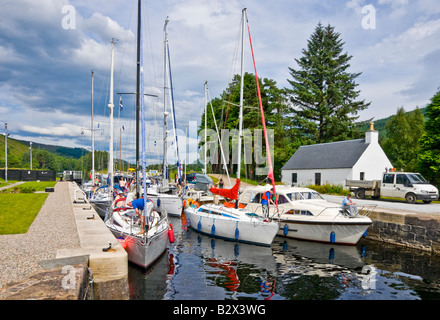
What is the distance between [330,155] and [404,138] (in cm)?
2502

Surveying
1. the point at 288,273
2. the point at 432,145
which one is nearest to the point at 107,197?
the point at 288,273

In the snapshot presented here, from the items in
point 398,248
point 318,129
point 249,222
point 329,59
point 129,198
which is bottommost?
point 398,248

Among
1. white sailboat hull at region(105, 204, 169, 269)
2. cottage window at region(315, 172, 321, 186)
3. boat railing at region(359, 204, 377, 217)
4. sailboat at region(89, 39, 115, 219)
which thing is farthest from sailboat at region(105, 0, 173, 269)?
cottage window at region(315, 172, 321, 186)

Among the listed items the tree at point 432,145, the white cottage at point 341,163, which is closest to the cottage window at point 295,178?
the white cottage at point 341,163

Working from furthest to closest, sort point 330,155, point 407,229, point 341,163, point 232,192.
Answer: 1. point 330,155
2. point 341,163
3. point 232,192
4. point 407,229

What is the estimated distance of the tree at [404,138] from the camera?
171ft

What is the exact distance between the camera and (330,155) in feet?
126

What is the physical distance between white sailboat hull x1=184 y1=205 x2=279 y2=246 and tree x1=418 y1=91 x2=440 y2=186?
23.3 m

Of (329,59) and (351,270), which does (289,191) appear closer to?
(351,270)

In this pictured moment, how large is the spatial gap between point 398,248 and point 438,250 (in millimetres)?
1775

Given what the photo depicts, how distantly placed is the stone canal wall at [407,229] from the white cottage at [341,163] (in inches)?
648

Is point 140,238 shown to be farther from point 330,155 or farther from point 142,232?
point 330,155
